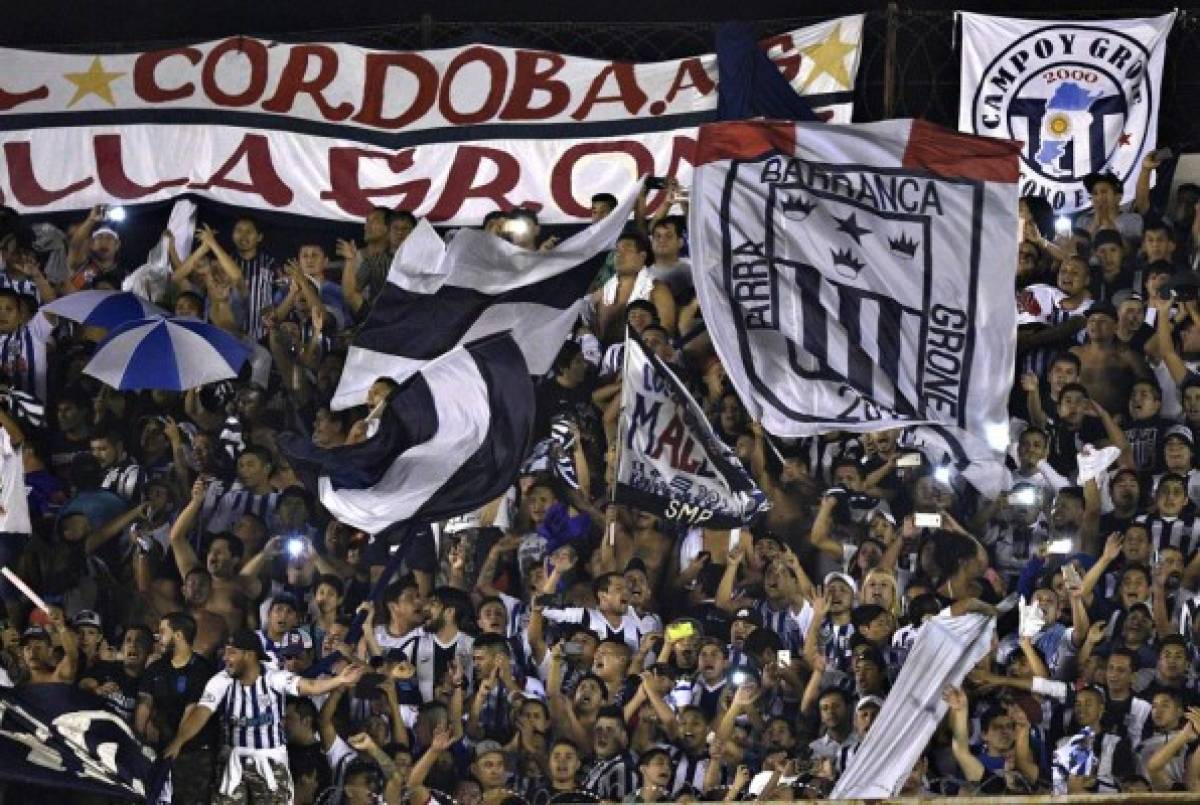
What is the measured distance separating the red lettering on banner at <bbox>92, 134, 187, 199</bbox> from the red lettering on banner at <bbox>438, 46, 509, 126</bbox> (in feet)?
5.44

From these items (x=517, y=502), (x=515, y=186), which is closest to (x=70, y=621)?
(x=517, y=502)

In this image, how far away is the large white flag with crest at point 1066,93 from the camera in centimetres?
1886

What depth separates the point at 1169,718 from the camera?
1630 cm

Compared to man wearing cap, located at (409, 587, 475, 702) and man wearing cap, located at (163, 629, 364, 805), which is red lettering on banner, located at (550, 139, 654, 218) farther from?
man wearing cap, located at (163, 629, 364, 805)

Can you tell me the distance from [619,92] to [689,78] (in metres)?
0.44

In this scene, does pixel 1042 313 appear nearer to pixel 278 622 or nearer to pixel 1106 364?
pixel 1106 364

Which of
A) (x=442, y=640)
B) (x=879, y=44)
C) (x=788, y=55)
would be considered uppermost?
(x=879, y=44)

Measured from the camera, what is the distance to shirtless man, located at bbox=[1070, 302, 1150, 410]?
57.7 feet

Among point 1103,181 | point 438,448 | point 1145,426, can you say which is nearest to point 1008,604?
point 1145,426

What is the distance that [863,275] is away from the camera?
688 inches

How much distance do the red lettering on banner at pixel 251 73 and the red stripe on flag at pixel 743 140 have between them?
3297 millimetres

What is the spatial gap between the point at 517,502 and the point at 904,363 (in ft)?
7.31

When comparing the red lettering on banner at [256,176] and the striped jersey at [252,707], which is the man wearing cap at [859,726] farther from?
the red lettering on banner at [256,176]

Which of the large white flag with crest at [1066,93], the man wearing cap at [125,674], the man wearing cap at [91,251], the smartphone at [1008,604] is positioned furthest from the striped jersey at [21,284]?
the smartphone at [1008,604]
